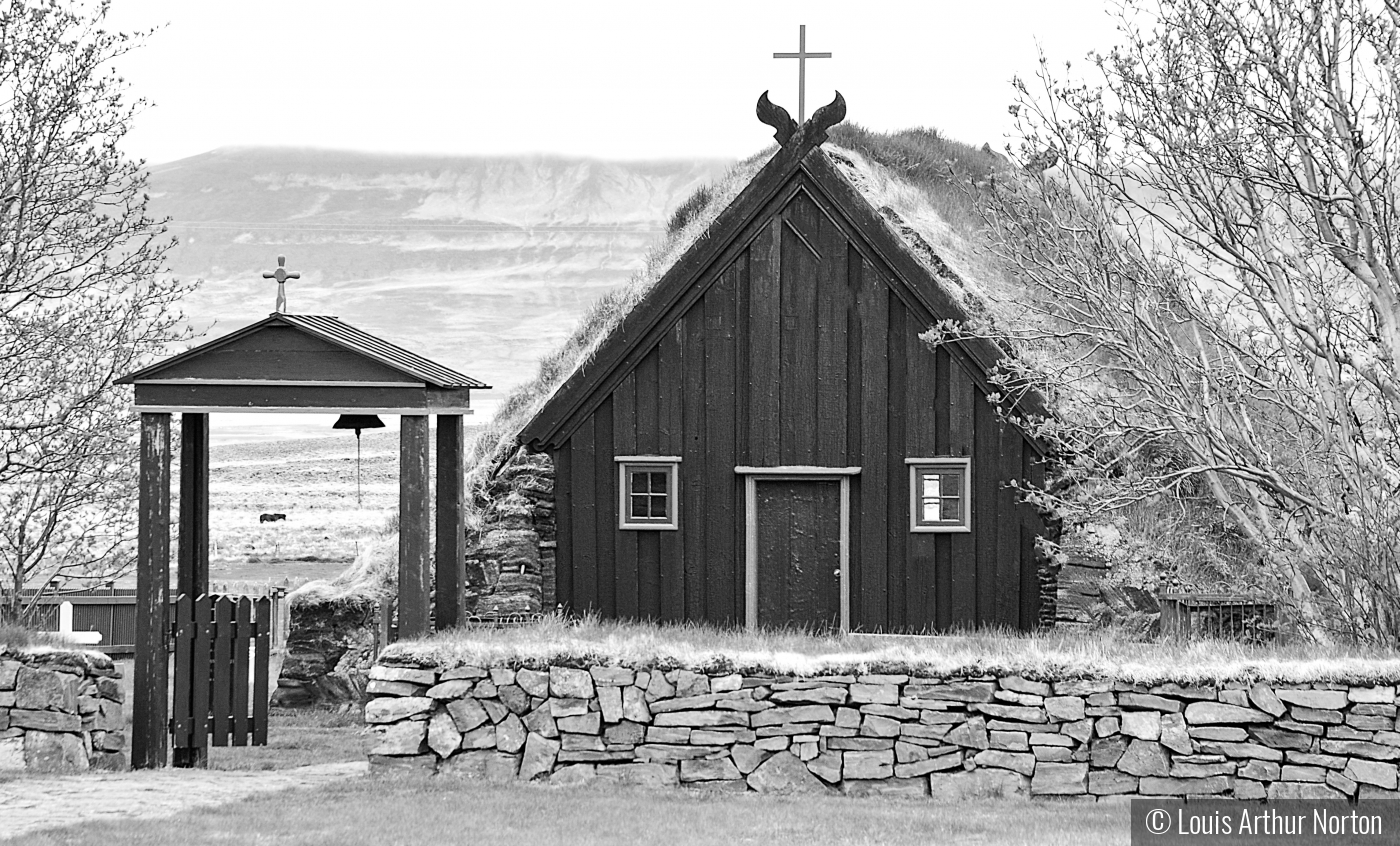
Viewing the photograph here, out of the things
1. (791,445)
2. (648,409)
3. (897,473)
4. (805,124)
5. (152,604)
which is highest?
(805,124)

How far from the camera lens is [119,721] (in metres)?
12.1

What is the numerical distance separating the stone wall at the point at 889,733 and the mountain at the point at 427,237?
9045 cm

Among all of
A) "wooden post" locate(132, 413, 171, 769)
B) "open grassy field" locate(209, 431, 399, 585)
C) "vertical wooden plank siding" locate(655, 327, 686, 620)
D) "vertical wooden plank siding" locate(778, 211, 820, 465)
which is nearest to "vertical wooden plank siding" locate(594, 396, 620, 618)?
"vertical wooden plank siding" locate(655, 327, 686, 620)

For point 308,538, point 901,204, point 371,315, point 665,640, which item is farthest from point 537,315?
point 665,640

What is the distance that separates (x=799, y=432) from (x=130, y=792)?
21.6 ft

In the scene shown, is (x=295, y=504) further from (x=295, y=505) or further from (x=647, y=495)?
(x=647, y=495)

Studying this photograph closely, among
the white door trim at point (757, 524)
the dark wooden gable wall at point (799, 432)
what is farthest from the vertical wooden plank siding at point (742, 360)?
the white door trim at point (757, 524)

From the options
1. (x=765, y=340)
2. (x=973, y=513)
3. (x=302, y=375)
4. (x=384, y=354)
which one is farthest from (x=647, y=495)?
(x=302, y=375)

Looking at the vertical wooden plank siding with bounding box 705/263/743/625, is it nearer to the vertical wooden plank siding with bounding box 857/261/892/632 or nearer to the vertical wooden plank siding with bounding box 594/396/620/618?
the vertical wooden plank siding with bounding box 594/396/620/618

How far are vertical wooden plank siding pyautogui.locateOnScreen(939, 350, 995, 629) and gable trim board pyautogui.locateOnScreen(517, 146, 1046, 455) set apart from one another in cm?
14

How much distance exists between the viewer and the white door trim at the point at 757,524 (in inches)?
566

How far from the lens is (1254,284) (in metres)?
12.3

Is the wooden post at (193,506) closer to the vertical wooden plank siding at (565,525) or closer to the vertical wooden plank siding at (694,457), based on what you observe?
the vertical wooden plank siding at (565,525)

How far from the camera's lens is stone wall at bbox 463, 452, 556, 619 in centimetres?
1491
